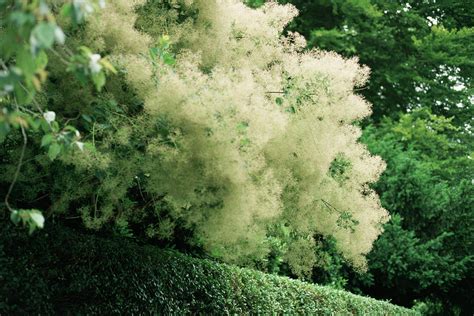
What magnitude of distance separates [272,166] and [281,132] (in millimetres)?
356

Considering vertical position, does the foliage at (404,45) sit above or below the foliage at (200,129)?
below

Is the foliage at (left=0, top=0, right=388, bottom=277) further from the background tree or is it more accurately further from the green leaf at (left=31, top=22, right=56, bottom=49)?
the background tree

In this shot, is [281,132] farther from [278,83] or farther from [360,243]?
[360,243]

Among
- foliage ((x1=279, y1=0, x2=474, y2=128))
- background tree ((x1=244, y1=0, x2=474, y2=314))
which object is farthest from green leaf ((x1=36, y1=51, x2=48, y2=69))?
foliage ((x1=279, y1=0, x2=474, y2=128))

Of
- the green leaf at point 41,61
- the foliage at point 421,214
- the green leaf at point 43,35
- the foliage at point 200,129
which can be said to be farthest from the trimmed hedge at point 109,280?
the foliage at point 421,214

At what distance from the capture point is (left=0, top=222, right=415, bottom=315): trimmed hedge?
466 centimetres

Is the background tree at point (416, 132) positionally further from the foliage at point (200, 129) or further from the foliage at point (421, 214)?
the foliage at point (200, 129)

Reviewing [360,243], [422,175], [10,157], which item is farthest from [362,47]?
[10,157]

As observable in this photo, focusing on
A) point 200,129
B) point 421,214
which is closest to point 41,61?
point 200,129

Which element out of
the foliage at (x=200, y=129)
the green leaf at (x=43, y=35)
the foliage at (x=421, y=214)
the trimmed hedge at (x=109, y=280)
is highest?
the green leaf at (x=43, y=35)

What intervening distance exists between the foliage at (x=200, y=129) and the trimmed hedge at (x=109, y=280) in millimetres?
302

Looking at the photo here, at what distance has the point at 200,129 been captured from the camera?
15.5 feet

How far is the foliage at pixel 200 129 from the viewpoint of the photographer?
190 inches

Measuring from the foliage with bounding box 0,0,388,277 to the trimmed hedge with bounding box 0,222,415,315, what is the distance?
0.30m
